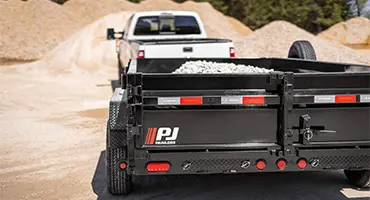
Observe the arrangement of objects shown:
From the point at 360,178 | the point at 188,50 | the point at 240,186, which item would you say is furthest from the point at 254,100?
the point at 188,50

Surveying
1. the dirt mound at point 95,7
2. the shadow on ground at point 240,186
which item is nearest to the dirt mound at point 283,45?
the shadow on ground at point 240,186

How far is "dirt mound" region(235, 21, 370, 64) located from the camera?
1661 cm

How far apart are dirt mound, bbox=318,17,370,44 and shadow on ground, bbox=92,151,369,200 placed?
43954 millimetres

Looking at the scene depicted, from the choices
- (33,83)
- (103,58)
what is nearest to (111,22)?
(103,58)

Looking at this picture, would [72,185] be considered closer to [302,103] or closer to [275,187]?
[275,187]

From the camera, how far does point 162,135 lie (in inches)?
145

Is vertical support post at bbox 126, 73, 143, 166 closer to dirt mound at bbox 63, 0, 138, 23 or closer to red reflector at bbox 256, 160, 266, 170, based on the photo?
red reflector at bbox 256, 160, 266, 170

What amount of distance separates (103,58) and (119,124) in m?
15.7

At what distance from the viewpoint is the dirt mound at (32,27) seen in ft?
94.6

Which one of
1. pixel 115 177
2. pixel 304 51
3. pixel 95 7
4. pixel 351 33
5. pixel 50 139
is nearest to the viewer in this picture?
pixel 115 177

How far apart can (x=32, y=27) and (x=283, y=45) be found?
21.2 metres

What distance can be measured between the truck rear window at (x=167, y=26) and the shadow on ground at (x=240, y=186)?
20.7 feet

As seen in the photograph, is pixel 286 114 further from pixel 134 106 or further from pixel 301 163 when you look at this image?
pixel 134 106

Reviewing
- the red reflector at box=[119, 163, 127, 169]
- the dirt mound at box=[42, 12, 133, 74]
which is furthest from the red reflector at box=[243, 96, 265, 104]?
the dirt mound at box=[42, 12, 133, 74]
